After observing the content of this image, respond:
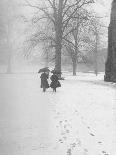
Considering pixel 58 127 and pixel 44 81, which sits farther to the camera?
pixel 44 81

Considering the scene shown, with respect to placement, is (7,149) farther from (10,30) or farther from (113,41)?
(10,30)

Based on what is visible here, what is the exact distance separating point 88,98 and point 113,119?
4.77 metres

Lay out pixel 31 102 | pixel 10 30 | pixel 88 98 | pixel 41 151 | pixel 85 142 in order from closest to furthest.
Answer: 1. pixel 41 151
2. pixel 85 142
3. pixel 31 102
4. pixel 88 98
5. pixel 10 30

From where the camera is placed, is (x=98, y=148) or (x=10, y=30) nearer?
(x=98, y=148)

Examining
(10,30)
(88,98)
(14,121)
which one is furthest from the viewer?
(10,30)

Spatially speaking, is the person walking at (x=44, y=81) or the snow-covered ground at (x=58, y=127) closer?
the snow-covered ground at (x=58, y=127)

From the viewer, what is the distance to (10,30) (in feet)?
162

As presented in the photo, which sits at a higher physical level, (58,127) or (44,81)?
(44,81)

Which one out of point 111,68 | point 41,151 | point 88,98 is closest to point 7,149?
point 41,151

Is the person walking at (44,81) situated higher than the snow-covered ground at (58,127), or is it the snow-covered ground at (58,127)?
the person walking at (44,81)

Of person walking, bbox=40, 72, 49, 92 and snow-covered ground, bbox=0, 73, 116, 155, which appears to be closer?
snow-covered ground, bbox=0, 73, 116, 155

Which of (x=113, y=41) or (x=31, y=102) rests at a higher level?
(x=113, y=41)

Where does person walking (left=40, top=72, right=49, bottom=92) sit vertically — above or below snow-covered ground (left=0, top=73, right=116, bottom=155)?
above

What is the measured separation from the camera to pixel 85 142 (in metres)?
7.82
